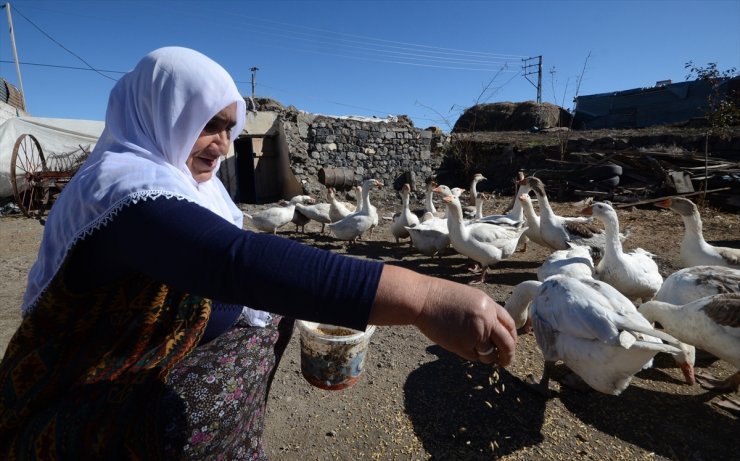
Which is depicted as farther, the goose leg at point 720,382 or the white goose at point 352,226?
the white goose at point 352,226

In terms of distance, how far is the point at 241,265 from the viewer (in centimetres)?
86

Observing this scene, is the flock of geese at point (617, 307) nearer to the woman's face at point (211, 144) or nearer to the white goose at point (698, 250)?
the white goose at point (698, 250)

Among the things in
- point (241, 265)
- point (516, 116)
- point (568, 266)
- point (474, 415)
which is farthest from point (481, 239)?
point (516, 116)

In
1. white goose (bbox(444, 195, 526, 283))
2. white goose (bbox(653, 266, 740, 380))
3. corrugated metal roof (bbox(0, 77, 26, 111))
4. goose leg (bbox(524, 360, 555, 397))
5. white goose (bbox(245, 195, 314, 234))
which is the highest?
corrugated metal roof (bbox(0, 77, 26, 111))

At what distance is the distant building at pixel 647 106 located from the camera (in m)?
17.8

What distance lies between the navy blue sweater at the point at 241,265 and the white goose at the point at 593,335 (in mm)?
2167

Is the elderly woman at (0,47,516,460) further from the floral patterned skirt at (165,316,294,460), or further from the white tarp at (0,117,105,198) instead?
the white tarp at (0,117,105,198)

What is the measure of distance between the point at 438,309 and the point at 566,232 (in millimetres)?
5772

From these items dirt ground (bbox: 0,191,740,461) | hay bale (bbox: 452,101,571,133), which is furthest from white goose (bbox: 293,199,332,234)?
hay bale (bbox: 452,101,571,133)

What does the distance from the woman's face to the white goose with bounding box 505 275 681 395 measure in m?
2.42

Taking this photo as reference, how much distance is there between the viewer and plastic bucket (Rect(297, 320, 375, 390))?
189 centimetres

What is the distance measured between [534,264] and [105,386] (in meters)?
6.35

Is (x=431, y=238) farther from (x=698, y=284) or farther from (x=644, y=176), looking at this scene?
(x=644, y=176)

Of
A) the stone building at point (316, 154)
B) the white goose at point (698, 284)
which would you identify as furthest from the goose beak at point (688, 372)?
the stone building at point (316, 154)
